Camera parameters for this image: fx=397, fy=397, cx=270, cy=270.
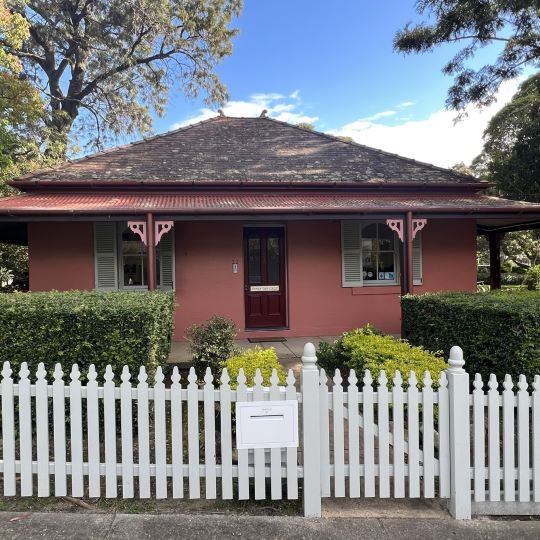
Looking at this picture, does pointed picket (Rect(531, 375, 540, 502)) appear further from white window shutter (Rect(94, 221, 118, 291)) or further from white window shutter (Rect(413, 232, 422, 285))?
white window shutter (Rect(94, 221, 118, 291))

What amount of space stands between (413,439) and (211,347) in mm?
3230

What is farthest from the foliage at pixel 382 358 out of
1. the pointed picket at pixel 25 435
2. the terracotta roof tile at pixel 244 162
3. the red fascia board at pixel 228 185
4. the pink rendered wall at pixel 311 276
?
the terracotta roof tile at pixel 244 162

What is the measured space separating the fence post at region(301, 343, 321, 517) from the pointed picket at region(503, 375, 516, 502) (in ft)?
4.15

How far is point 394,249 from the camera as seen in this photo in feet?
30.2

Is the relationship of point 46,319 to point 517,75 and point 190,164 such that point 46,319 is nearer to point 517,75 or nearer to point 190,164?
point 190,164

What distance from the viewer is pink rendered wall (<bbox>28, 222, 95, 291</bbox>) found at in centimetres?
820

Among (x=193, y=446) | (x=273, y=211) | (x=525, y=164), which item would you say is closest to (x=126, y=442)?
(x=193, y=446)

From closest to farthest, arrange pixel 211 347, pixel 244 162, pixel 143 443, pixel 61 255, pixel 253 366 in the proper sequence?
pixel 143 443, pixel 253 366, pixel 211 347, pixel 61 255, pixel 244 162

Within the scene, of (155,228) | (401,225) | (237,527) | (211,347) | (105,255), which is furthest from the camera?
(105,255)

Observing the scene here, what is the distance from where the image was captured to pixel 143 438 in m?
2.75

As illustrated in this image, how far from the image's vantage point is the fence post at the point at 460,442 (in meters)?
2.65

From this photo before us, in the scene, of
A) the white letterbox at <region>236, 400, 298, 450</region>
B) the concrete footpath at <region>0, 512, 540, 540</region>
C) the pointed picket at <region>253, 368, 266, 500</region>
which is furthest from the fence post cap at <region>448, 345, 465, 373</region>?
the pointed picket at <region>253, 368, 266, 500</region>

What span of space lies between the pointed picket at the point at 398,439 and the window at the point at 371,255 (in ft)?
20.8

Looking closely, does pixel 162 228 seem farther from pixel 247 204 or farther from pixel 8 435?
pixel 8 435
